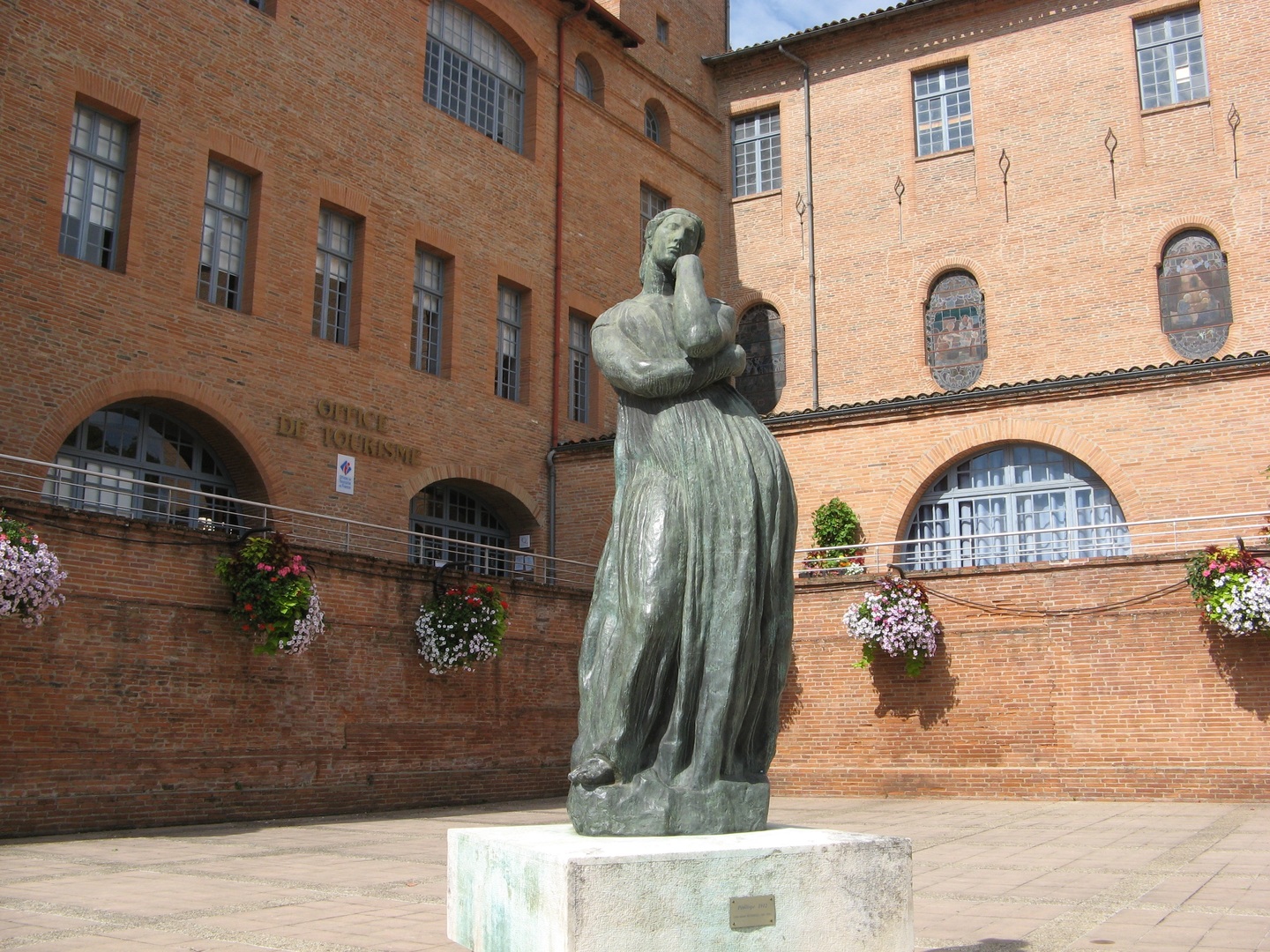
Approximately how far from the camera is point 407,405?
744 inches

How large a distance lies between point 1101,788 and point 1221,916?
9292mm

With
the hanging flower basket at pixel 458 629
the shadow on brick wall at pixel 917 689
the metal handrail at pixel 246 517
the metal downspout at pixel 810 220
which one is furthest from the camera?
the metal downspout at pixel 810 220

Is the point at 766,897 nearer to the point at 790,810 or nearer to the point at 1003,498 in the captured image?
the point at 790,810

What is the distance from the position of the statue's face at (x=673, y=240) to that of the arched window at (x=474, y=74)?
16.5m

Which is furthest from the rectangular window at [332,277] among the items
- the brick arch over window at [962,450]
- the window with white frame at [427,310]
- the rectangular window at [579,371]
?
the brick arch over window at [962,450]

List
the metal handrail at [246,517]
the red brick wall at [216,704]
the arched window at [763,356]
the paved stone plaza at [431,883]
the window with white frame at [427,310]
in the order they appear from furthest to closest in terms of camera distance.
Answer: the arched window at [763,356] < the window with white frame at [427,310] < the metal handrail at [246,517] < the red brick wall at [216,704] < the paved stone plaza at [431,883]

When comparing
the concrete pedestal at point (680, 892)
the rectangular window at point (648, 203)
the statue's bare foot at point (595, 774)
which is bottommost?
the concrete pedestal at point (680, 892)

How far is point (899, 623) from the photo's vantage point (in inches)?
635

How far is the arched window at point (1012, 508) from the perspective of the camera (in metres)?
19.2

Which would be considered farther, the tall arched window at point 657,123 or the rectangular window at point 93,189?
the tall arched window at point 657,123

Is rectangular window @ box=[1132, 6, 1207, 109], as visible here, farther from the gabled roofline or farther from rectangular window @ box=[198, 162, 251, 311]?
rectangular window @ box=[198, 162, 251, 311]

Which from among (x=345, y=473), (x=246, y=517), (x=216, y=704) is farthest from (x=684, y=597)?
(x=345, y=473)

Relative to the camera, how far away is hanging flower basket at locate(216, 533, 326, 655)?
1299 centimetres

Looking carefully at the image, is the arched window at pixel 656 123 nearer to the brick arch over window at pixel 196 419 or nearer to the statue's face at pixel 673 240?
the brick arch over window at pixel 196 419
